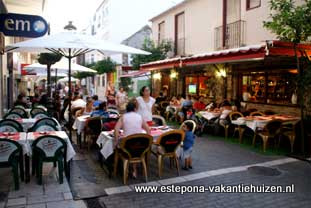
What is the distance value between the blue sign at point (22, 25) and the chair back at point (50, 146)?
11.2 ft

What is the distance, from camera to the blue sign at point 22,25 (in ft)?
24.7

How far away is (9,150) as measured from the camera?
545cm

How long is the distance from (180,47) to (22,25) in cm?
1230

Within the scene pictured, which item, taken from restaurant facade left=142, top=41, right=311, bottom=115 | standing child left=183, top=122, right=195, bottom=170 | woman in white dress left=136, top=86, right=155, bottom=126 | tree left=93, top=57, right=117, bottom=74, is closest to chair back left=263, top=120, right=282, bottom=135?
restaurant facade left=142, top=41, right=311, bottom=115

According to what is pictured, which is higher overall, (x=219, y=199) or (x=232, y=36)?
(x=232, y=36)

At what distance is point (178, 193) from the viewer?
5555 millimetres

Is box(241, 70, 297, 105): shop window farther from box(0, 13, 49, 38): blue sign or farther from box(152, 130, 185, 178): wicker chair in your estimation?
box(0, 13, 49, 38): blue sign

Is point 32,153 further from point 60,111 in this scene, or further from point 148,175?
point 60,111

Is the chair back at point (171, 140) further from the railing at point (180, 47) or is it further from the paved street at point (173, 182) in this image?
the railing at point (180, 47)

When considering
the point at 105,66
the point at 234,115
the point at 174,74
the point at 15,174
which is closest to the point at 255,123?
the point at 234,115

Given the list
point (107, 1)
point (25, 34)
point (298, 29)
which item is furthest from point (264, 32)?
point (107, 1)

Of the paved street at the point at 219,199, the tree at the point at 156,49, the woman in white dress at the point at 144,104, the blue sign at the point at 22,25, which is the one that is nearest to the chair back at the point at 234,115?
the woman in white dress at the point at 144,104

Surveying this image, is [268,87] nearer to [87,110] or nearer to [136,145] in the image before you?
[87,110]

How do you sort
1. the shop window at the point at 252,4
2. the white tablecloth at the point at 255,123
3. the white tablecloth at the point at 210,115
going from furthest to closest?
the shop window at the point at 252,4, the white tablecloth at the point at 210,115, the white tablecloth at the point at 255,123
